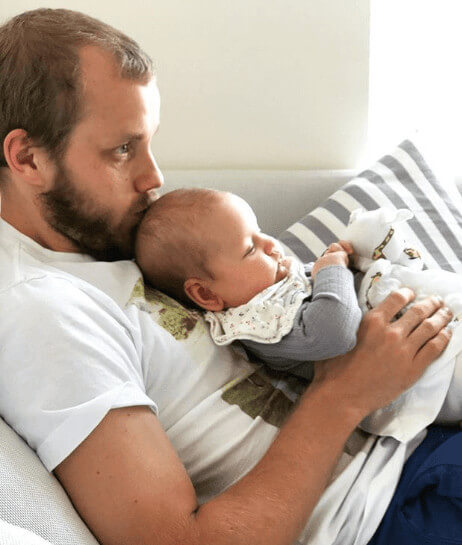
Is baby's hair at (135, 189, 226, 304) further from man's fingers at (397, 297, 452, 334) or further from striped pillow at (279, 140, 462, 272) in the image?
striped pillow at (279, 140, 462, 272)

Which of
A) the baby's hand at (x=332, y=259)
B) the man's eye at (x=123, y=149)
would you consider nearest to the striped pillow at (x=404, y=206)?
the baby's hand at (x=332, y=259)

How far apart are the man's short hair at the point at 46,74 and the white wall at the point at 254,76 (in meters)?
0.88

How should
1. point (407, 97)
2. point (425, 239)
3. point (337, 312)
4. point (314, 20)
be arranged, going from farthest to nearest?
point (407, 97), point (314, 20), point (425, 239), point (337, 312)

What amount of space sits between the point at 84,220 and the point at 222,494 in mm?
528

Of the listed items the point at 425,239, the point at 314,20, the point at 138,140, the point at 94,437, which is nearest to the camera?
the point at 94,437

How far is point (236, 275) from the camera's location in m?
1.39

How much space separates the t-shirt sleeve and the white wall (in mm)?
1173

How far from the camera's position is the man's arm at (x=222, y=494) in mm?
1066

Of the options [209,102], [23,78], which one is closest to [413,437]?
[23,78]

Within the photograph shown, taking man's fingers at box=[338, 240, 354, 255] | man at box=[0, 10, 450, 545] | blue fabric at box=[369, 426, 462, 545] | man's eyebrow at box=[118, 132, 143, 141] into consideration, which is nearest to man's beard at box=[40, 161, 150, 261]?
man at box=[0, 10, 450, 545]

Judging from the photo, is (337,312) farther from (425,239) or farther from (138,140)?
(425,239)

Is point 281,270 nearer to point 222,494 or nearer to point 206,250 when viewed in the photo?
→ point 206,250

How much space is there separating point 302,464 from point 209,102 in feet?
4.36

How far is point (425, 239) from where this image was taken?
1.89 meters
